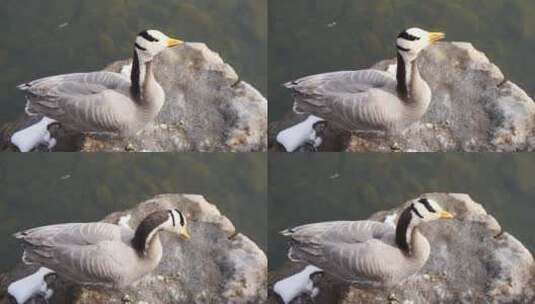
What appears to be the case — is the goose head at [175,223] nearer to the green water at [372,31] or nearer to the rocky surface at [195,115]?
the rocky surface at [195,115]

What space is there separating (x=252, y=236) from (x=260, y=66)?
27.3 inches

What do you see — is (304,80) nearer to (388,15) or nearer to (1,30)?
(388,15)

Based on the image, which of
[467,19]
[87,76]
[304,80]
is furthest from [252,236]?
[467,19]

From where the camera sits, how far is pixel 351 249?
3492mm

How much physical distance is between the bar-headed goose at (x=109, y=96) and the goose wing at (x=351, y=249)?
817 mm

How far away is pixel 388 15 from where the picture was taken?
363 cm

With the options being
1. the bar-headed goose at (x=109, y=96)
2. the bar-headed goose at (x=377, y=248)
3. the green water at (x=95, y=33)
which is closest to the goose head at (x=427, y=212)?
the bar-headed goose at (x=377, y=248)

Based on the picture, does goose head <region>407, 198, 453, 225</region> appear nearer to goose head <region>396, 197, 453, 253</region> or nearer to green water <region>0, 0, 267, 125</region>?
goose head <region>396, 197, 453, 253</region>

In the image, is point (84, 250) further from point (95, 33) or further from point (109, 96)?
point (95, 33)

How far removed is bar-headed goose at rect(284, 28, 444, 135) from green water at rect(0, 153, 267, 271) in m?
0.39

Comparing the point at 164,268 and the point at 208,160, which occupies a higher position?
the point at 208,160

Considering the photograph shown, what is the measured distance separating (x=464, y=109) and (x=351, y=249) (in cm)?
71

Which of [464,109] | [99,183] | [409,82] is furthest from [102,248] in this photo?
[464,109]

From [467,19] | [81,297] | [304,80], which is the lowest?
[81,297]
